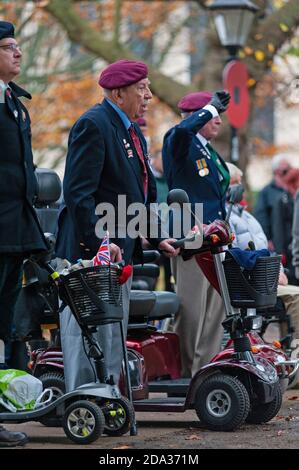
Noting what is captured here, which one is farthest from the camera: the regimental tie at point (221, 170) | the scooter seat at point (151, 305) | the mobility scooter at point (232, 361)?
the regimental tie at point (221, 170)

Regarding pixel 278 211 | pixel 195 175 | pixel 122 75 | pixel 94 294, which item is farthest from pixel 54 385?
pixel 278 211

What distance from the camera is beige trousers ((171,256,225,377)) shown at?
9.55m

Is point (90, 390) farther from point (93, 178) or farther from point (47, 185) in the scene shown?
point (47, 185)

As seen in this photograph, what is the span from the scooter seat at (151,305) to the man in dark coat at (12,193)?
1.51 m

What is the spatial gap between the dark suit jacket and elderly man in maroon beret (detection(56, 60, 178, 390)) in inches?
15.1

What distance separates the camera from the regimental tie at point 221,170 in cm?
951

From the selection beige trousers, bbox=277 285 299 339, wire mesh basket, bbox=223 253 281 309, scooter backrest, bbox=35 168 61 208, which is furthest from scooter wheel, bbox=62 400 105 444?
beige trousers, bbox=277 285 299 339

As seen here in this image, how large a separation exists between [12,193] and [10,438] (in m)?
1.27

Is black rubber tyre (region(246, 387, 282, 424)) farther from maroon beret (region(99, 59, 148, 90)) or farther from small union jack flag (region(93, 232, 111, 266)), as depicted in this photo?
maroon beret (region(99, 59, 148, 90))

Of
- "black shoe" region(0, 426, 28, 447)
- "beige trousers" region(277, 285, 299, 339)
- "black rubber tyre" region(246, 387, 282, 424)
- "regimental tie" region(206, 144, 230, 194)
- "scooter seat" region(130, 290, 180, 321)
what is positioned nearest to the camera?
"black shoe" region(0, 426, 28, 447)

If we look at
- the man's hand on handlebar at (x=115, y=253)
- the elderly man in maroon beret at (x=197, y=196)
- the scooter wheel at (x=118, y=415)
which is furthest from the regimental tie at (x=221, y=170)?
the scooter wheel at (x=118, y=415)

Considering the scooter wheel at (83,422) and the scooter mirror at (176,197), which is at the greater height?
the scooter mirror at (176,197)

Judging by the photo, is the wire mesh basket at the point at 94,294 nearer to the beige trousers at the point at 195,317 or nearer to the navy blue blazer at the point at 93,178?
the navy blue blazer at the point at 93,178
